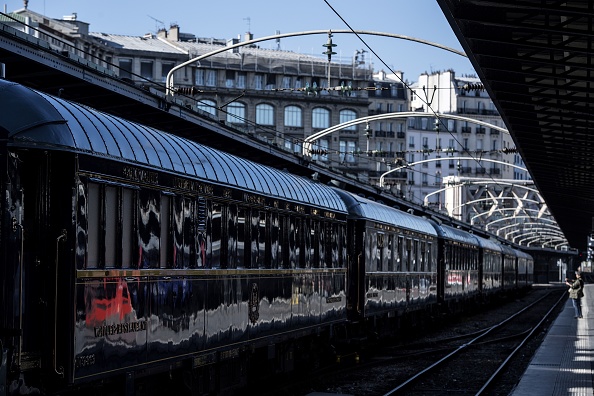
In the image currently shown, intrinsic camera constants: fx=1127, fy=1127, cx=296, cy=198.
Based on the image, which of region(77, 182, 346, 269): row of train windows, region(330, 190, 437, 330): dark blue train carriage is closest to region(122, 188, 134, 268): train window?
region(77, 182, 346, 269): row of train windows

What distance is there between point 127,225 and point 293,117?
100042mm

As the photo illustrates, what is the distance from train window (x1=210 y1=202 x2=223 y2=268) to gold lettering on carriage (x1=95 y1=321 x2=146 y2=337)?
2.45 m

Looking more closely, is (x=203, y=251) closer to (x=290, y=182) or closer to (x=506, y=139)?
(x=290, y=182)

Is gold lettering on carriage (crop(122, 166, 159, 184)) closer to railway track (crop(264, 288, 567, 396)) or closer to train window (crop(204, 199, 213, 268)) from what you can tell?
train window (crop(204, 199, 213, 268))

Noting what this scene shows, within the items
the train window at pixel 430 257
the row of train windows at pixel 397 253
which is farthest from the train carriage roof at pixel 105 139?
the train window at pixel 430 257

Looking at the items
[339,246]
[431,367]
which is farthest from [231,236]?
[431,367]

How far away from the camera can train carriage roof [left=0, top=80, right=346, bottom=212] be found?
383 inches

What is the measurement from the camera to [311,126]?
367ft

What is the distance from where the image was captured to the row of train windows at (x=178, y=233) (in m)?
10.6

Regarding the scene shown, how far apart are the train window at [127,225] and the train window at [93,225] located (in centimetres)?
63

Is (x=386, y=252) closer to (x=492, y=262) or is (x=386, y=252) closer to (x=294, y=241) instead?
(x=294, y=241)

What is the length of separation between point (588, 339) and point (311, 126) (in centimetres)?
8334

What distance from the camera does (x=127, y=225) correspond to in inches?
448

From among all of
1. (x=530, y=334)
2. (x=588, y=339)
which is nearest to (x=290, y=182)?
(x=588, y=339)
